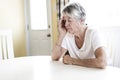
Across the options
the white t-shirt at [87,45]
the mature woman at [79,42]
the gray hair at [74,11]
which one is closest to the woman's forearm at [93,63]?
the mature woman at [79,42]

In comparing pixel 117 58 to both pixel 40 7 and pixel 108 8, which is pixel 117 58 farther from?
pixel 40 7

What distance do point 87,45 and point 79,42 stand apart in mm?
108

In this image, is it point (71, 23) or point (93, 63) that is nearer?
point (93, 63)

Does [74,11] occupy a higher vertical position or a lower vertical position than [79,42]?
higher

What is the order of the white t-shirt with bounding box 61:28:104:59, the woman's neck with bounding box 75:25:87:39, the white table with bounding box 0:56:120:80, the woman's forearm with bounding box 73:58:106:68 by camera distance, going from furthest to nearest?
1. the woman's neck with bounding box 75:25:87:39
2. the white t-shirt with bounding box 61:28:104:59
3. the woman's forearm with bounding box 73:58:106:68
4. the white table with bounding box 0:56:120:80

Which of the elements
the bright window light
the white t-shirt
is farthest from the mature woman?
the bright window light

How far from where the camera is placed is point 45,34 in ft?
13.6

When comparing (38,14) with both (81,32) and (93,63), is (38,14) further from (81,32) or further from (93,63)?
(93,63)

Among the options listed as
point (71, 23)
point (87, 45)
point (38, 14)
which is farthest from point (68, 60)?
point (38, 14)

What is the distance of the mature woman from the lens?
135 centimetres

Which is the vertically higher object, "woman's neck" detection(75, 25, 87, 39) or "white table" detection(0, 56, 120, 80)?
"woman's neck" detection(75, 25, 87, 39)

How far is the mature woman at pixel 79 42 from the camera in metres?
1.35

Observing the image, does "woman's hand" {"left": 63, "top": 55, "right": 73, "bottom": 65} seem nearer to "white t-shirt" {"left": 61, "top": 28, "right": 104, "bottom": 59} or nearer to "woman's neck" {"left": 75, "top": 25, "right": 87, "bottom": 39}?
"white t-shirt" {"left": 61, "top": 28, "right": 104, "bottom": 59}

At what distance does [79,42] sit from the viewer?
1.57m
